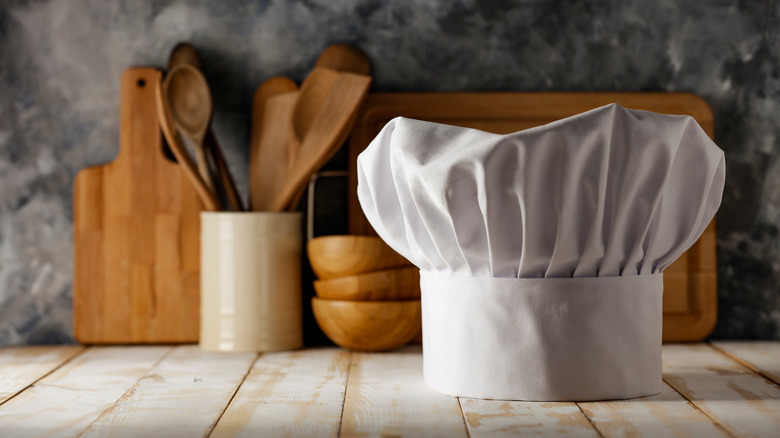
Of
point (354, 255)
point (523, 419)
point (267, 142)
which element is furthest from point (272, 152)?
point (523, 419)

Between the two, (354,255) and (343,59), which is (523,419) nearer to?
(354,255)

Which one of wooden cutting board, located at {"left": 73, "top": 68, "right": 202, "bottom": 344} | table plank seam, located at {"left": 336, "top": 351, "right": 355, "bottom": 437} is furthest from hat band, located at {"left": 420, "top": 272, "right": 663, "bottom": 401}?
wooden cutting board, located at {"left": 73, "top": 68, "right": 202, "bottom": 344}

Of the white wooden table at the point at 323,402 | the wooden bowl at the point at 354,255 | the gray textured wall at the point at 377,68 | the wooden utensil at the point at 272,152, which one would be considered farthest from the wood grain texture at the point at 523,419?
the gray textured wall at the point at 377,68

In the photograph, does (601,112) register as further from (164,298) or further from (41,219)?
(41,219)

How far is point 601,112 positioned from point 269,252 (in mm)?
650

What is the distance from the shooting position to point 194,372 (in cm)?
114

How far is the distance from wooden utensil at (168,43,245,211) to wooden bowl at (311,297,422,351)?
23 cm

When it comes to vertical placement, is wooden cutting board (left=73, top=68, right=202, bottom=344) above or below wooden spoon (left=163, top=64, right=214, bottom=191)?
below

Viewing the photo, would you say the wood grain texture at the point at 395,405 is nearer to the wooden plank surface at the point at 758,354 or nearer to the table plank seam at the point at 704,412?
the table plank seam at the point at 704,412

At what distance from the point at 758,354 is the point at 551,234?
0.63 metres

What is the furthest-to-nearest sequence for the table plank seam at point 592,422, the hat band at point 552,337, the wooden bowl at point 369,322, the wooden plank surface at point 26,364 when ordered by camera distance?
the wooden bowl at point 369,322 < the wooden plank surface at point 26,364 < the hat band at point 552,337 < the table plank seam at point 592,422

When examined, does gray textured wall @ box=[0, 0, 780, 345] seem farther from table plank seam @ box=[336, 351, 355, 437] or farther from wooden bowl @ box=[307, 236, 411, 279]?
table plank seam @ box=[336, 351, 355, 437]

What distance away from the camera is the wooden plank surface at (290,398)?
821mm

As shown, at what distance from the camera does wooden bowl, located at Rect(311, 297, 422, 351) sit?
123 centimetres
